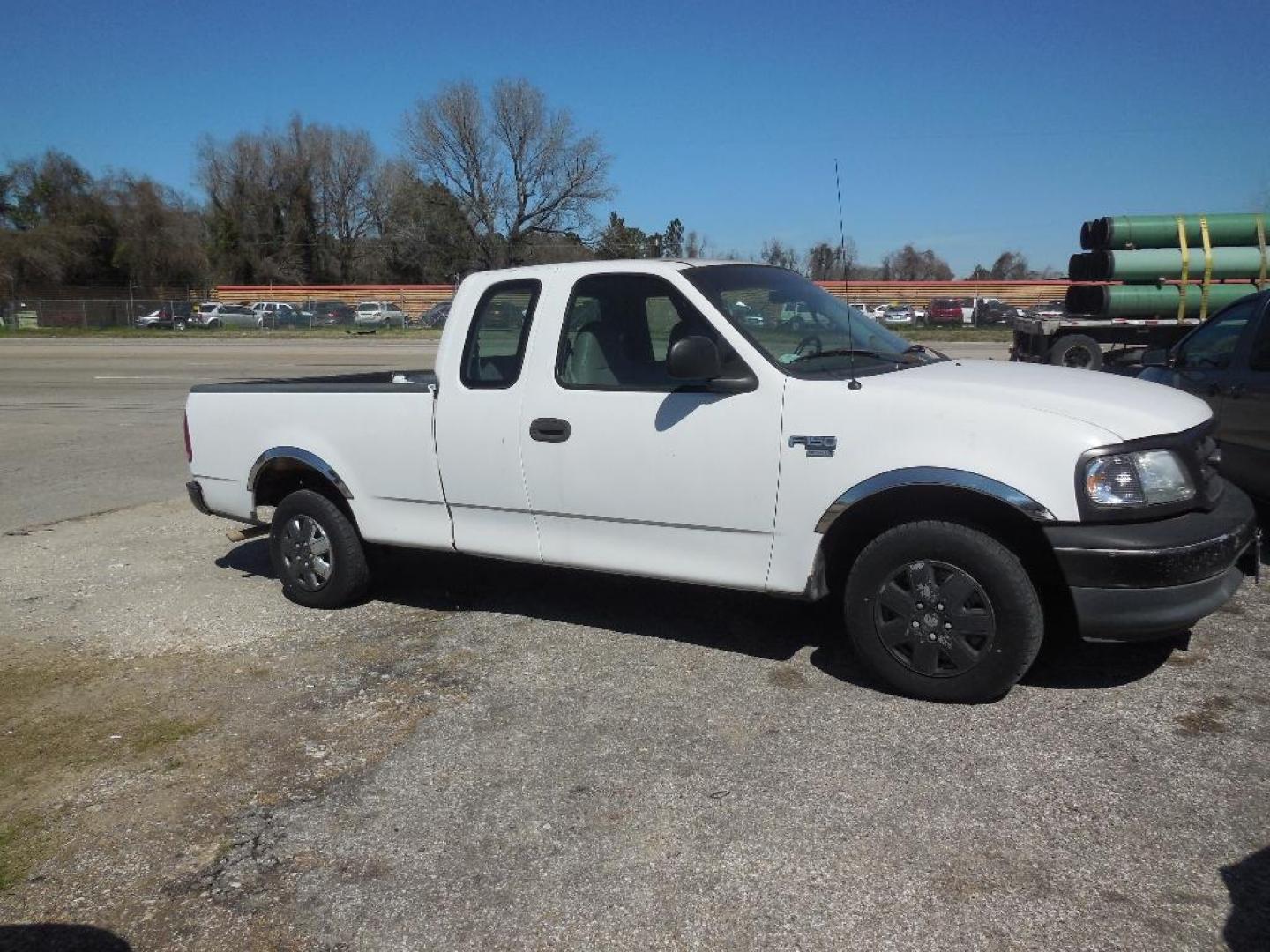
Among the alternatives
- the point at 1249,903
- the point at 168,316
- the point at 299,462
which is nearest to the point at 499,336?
the point at 299,462

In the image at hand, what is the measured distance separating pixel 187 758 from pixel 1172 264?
16801 mm

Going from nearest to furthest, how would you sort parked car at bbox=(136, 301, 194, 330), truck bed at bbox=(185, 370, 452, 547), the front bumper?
1. the front bumper
2. truck bed at bbox=(185, 370, 452, 547)
3. parked car at bbox=(136, 301, 194, 330)

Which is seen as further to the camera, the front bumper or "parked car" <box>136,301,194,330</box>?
"parked car" <box>136,301,194,330</box>

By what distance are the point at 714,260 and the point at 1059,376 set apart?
1781 mm

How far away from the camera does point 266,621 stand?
5910 millimetres

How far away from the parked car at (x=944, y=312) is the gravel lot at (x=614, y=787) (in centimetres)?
4120

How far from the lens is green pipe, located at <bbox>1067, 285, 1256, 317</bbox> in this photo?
654 inches

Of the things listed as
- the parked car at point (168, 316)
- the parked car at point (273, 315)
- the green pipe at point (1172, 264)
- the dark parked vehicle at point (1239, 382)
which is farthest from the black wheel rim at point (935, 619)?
the parked car at point (168, 316)

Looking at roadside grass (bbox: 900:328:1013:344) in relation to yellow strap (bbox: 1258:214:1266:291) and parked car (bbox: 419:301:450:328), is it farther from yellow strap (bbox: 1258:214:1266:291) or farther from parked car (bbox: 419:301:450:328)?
parked car (bbox: 419:301:450:328)

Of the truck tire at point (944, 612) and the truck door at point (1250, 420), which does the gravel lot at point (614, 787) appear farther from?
the truck door at point (1250, 420)

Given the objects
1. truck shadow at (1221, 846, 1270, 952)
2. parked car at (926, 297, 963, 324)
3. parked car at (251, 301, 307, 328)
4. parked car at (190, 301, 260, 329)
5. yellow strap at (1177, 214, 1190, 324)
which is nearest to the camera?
truck shadow at (1221, 846, 1270, 952)

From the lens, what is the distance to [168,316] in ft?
202

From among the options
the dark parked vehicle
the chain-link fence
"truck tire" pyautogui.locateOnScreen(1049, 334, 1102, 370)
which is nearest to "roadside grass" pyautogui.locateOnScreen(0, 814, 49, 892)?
the dark parked vehicle

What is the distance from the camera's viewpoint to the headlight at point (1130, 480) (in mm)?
3920
